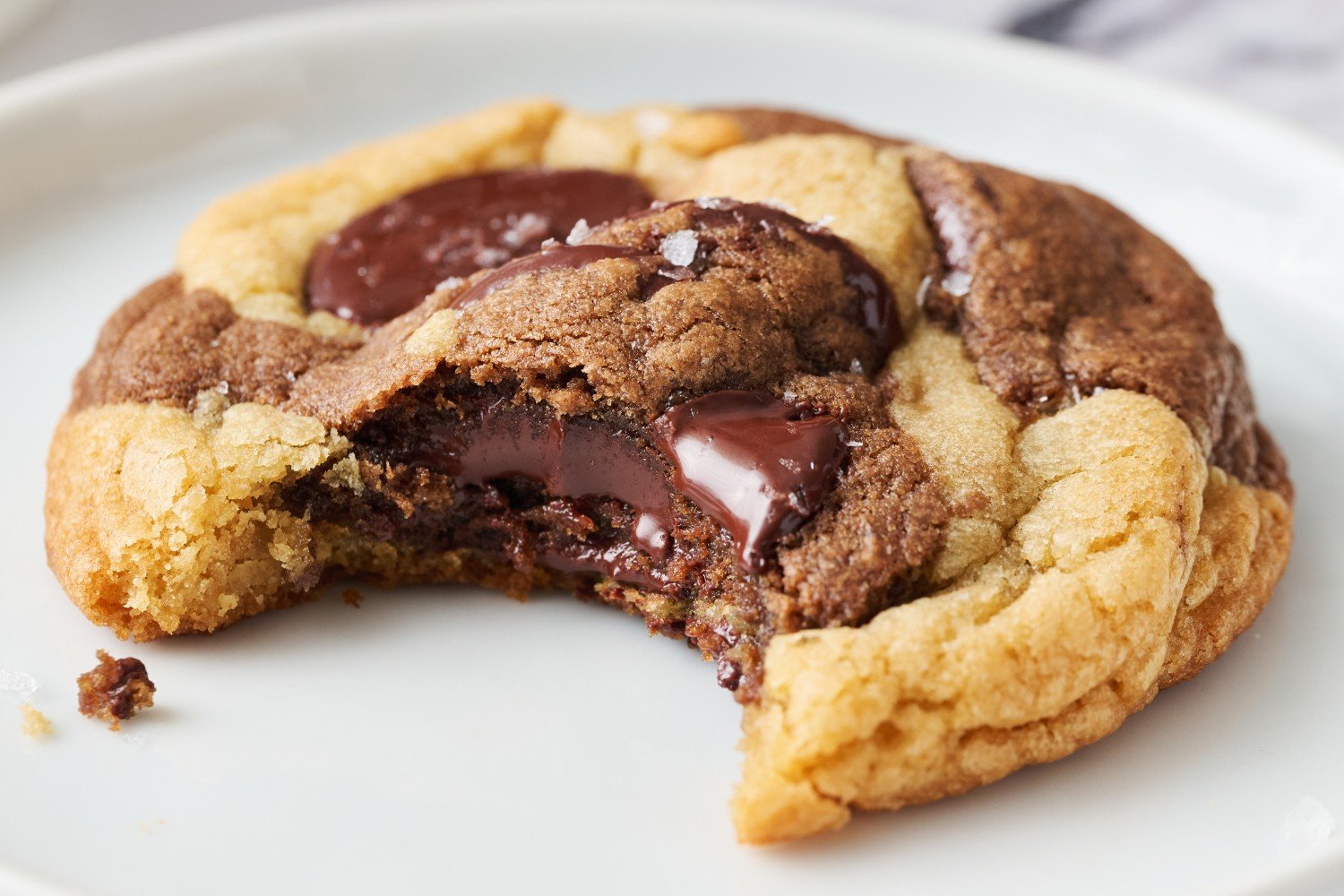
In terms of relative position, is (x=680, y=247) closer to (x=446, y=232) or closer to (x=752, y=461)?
(x=752, y=461)

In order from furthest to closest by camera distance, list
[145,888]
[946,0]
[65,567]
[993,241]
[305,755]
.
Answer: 1. [946,0]
2. [993,241]
3. [65,567]
4. [305,755]
5. [145,888]

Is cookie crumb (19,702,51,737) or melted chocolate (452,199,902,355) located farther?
melted chocolate (452,199,902,355)

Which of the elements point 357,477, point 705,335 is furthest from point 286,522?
point 705,335

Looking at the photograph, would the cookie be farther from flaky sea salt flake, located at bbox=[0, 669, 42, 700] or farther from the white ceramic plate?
flaky sea salt flake, located at bbox=[0, 669, 42, 700]

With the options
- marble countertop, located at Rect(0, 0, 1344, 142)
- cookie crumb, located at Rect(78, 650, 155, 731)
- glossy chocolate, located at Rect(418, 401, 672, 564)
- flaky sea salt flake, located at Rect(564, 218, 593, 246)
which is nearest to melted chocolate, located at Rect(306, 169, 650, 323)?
flaky sea salt flake, located at Rect(564, 218, 593, 246)

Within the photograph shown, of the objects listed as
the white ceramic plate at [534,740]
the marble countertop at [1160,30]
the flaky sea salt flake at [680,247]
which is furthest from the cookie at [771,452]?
the marble countertop at [1160,30]

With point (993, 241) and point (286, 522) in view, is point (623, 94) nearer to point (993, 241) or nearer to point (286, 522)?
point (993, 241)

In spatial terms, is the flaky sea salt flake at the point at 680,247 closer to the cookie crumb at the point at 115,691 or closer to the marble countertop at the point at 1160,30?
the cookie crumb at the point at 115,691
